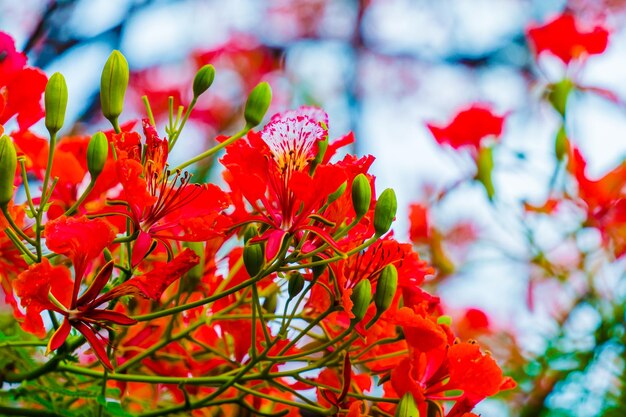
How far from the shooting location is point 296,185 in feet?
2.07

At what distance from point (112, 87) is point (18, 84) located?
0.29ft

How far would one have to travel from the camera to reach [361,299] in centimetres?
63

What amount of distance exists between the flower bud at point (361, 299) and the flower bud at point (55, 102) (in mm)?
252

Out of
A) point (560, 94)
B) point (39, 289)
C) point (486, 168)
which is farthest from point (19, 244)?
point (560, 94)

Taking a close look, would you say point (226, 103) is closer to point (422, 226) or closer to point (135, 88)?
point (135, 88)

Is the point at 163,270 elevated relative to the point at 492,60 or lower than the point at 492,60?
lower

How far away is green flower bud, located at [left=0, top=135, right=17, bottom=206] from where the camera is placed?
0.58 meters

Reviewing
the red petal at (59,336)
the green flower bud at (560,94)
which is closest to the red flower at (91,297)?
the red petal at (59,336)

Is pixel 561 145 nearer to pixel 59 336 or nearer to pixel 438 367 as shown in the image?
pixel 438 367

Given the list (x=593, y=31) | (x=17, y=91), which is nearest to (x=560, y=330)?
(x=593, y=31)

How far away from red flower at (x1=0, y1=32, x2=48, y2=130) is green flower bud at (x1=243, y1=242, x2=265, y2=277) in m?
0.23

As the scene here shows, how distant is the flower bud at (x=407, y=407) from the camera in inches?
25.2

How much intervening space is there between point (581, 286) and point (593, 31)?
0.45m

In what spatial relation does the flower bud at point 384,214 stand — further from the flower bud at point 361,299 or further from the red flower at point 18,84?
the red flower at point 18,84
